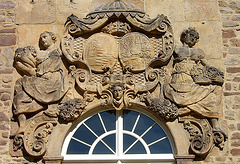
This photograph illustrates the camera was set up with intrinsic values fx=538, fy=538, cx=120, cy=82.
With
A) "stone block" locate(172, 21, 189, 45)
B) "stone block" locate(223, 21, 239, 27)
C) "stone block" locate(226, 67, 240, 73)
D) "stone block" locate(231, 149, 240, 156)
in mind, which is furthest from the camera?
"stone block" locate(223, 21, 239, 27)

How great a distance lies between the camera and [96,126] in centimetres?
877

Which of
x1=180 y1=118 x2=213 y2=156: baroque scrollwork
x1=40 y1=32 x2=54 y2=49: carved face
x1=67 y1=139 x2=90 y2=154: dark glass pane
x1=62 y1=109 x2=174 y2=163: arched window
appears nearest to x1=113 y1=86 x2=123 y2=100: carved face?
x1=62 y1=109 x2=174 y2=163: arched window

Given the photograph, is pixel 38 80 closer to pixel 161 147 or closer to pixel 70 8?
pixel 70 8

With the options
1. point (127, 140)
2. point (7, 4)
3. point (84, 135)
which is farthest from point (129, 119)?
point (7, 4)

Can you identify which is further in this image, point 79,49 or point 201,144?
point 79,49

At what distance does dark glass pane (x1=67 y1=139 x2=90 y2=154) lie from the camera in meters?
8.59

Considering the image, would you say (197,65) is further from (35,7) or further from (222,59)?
(35,7)

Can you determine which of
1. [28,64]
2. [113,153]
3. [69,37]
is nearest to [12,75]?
[28,64]

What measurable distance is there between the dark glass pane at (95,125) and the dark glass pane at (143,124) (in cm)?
57

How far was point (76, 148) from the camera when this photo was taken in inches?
340

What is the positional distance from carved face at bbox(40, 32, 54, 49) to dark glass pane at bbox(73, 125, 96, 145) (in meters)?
1.51

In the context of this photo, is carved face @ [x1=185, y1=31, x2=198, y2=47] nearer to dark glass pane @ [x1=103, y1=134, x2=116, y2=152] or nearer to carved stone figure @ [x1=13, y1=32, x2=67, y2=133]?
dark glass pane @ [x1=103, y1=134, x2=116, y2=152]

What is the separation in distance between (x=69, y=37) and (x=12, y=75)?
1.15 metres

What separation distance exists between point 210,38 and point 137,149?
2.28m
